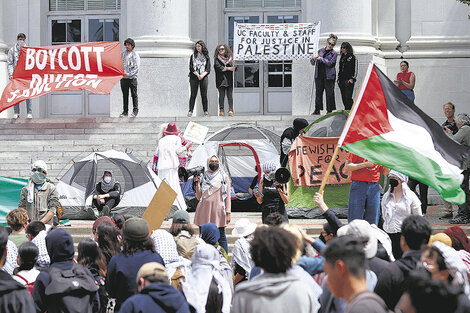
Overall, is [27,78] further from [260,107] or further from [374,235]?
[374,235]

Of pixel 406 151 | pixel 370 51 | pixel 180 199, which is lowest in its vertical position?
pixel 180 199

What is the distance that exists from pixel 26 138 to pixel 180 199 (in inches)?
210

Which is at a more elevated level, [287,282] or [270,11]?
[270,11]

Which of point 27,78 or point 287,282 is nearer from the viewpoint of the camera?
point 287,282

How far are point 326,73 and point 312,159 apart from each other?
417cm

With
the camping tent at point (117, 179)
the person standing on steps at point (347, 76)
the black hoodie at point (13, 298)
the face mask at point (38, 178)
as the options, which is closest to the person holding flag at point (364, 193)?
the face mask at point (38, 178)

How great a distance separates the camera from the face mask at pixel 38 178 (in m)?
13.1

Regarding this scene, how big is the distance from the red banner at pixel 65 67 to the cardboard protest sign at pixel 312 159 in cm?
488

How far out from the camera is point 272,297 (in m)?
5.71

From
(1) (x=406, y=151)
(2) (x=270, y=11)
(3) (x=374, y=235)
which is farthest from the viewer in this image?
(2) (x=270, y=11)

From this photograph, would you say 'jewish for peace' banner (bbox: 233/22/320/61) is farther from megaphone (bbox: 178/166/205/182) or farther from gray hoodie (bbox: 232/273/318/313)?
gray hoodie (bbox: 232/273/318/313)

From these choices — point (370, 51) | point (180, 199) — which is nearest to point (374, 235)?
point (180, 199)

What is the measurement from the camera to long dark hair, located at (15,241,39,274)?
794 cm

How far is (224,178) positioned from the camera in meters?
13.5
